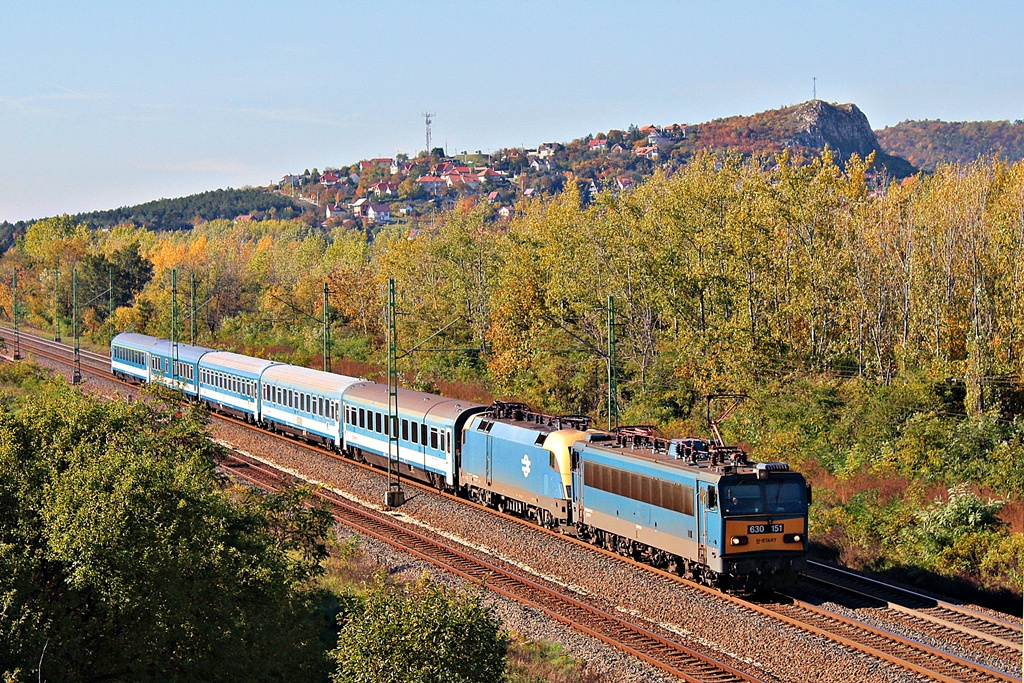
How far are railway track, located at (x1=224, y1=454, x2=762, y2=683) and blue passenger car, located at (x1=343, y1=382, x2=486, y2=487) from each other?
9.93 ft

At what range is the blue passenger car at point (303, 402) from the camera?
43.2m

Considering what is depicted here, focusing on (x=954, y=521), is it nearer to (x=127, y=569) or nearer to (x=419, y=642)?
(x=419, y=642)

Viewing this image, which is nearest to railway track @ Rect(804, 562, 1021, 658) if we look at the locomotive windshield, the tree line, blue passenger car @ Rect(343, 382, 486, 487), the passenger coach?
the locomotive windshield

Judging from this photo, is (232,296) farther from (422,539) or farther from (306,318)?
(422,539)

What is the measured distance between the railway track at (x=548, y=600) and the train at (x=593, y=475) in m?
2.72

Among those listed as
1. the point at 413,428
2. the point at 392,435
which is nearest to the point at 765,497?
the point at 413,428

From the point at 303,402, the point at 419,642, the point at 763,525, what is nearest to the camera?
the point at 419,642

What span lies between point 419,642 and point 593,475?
13448 mm

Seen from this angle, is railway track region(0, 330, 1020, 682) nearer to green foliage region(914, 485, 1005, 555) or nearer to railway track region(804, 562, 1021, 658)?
railway track region(804, 562, 1021, 658)

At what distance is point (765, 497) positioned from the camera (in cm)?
2295

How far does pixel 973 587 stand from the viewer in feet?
82.1

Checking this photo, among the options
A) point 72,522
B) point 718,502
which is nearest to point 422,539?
point 718,502

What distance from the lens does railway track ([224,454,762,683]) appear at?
1920cm

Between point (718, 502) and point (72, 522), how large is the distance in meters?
12.8
